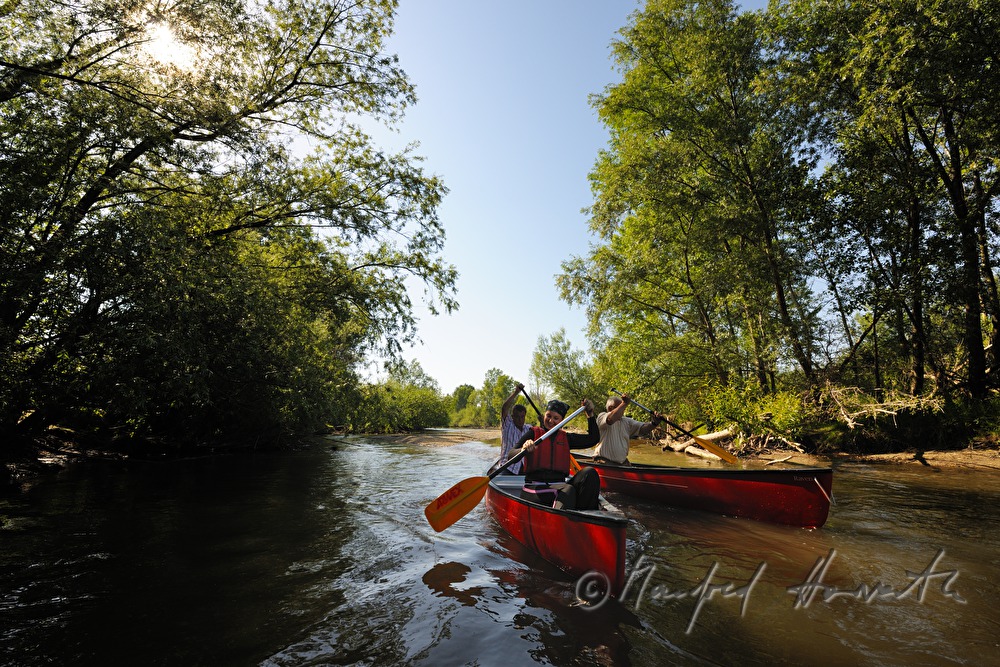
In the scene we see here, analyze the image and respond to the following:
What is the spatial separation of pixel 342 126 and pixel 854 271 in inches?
613

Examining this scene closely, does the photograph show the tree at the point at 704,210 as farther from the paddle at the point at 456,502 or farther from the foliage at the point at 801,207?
the paddle at the point at 456,502

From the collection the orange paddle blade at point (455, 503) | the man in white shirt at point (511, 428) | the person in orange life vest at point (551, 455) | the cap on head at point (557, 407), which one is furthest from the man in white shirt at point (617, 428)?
the orange paddle blade at point (455, 503)

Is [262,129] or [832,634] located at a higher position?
[262,129]

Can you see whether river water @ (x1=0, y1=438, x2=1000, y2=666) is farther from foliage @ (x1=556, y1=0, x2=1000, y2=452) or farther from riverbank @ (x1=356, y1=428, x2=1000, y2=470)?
foliage @ (x1=556, y1=0, x2=1000, y2=452)

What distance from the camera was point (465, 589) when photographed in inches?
187

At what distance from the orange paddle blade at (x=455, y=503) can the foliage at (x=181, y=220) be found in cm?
546

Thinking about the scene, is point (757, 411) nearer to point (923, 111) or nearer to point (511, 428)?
point (923, 111)

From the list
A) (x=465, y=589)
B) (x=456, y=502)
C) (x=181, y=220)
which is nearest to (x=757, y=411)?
(x=456, y=502)

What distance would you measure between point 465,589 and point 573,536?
1253 millimetres

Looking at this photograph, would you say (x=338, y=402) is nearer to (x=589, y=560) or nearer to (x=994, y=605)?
(x=589, y=560)

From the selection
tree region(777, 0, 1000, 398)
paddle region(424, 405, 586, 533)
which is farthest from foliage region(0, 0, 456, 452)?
tree region(777, 0, 1000, 398)

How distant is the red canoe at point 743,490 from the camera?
6578 millimetres

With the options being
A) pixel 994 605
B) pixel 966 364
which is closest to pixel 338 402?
pixel 994 605

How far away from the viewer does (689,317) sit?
17.9m
